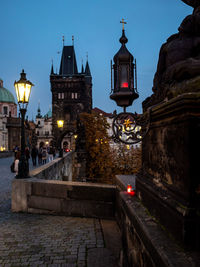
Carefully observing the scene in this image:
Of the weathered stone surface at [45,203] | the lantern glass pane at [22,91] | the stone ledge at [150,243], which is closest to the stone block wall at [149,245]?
the stone ledge at [150,243]

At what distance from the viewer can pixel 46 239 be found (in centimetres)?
412

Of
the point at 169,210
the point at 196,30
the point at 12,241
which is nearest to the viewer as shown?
the point at 169,210

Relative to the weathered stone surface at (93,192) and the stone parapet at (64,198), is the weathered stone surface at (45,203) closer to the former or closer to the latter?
the stone parapet at (64,198)

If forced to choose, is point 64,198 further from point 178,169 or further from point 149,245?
point 178,169

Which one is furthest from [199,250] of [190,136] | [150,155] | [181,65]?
[181,65]

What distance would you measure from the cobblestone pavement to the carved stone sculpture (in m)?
2.80

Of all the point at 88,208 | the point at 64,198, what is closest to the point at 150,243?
the point at 88,208

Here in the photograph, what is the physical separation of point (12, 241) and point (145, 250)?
309cm

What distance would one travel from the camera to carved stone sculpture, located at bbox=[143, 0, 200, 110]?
1.95 metres

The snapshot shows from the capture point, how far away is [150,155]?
270 centimetres

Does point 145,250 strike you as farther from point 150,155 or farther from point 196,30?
point 196,30

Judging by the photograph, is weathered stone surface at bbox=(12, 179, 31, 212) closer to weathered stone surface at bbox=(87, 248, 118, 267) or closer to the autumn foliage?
weathered stone surface at bbox=(87, 248, 118, 267)

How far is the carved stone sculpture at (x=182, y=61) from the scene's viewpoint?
1.95 m

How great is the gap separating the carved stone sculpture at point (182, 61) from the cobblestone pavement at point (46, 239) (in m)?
2.80
